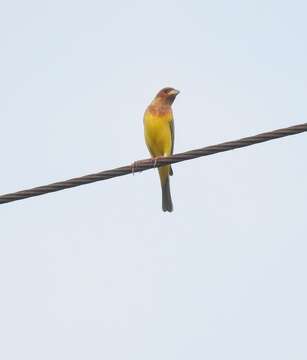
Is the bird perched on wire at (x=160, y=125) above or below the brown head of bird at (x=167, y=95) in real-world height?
below

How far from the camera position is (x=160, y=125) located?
36.6 feet

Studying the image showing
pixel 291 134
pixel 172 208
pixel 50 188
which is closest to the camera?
pixel 291 134

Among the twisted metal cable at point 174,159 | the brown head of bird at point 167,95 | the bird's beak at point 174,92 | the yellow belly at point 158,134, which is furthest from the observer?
the bird's beak at point 174,92

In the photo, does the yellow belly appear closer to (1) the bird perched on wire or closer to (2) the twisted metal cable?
(1) the bird perched on wire

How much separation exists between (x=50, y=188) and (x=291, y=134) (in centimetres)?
180

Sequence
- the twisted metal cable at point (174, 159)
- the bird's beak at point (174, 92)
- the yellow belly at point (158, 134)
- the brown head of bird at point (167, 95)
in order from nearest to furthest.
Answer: the twisted metal cable at point (174, 159)
the yellow belly at point (158, 134)
the brown head of bird at point (167, 95)
the bird's beak at point (174, 92)

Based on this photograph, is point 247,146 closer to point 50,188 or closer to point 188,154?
point 188,154

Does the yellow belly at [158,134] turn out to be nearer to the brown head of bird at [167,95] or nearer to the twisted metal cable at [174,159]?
the brown head of bird at [167,95]

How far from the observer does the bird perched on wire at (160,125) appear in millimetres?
11117

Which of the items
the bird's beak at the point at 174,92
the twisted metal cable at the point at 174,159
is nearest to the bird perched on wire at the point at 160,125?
the bird's beak at the point at 174,92

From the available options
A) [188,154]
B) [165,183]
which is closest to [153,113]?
[165,183]

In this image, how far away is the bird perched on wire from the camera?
36.5 ft

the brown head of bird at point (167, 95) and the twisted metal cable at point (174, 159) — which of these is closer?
the twisted metal cable at point (174, 159)

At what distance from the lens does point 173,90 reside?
11812 millimetres
